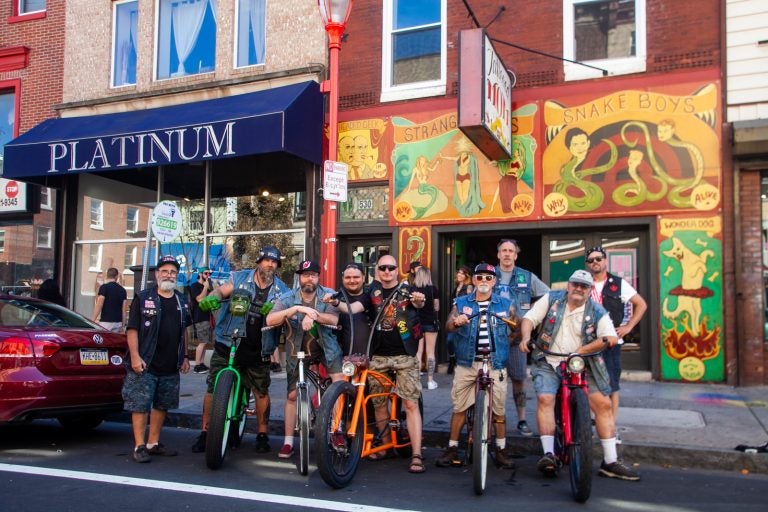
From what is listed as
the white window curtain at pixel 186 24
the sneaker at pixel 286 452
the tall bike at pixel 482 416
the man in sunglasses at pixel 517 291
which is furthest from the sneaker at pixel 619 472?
the white window curtain at pixel 186 24

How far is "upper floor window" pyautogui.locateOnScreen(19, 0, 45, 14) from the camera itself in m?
15.7

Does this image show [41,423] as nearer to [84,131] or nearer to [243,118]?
[243,118]

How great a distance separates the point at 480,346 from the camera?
6125 mm

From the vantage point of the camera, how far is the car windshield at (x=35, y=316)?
7098 millimetres

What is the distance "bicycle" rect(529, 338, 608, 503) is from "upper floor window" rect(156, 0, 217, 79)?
10.3 meters

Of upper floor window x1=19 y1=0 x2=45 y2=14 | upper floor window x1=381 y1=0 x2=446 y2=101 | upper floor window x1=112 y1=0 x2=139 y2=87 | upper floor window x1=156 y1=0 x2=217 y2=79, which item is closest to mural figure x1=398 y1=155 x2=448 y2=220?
upper floor window x1=381 y1=0 x2=446 y2=101

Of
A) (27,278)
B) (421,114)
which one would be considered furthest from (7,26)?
(421,114)

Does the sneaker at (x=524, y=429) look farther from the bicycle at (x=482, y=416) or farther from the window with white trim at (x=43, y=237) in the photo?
the window with white trim at (x=43, y=237)

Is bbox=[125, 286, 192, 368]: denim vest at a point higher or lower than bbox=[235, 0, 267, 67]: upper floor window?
lower

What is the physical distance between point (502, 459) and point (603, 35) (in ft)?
23.9

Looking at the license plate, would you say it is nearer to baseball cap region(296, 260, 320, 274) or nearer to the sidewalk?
the sidewalk

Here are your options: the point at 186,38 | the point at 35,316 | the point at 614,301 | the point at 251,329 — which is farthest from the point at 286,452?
the point at 186,38

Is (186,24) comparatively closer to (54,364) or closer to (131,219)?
(131,219)

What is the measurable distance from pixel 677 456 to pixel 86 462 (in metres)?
5.32
